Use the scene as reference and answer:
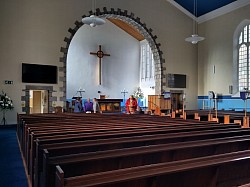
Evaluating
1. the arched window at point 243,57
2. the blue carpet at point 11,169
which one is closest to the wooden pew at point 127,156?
the blue carpet at point 11,169

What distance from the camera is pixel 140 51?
15.9m

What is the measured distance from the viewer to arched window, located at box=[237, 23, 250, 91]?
10.4 m

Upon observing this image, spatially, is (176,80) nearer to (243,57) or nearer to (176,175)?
(243,57)

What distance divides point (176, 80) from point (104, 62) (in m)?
4.84

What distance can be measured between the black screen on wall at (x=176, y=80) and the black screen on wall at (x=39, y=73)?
5.41 meters

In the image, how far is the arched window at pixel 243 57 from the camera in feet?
34.1

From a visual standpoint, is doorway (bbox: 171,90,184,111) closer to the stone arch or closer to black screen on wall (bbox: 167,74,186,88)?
black screen on wall (bbox: 167,74,186,88)

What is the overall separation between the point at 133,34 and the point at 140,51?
120 centimetres

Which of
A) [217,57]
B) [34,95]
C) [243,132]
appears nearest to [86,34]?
[34,95]

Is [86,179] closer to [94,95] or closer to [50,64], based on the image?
[50,64]

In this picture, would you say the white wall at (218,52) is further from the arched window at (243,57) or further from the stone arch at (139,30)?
the stone arch at (139,30)

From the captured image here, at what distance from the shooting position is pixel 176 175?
149 cm

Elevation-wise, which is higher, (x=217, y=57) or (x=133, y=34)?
(x=133, y=34)

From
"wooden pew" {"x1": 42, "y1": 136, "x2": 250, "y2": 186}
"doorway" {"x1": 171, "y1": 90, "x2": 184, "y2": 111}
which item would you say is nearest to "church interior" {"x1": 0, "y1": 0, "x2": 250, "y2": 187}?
"doorway" {"x1": 171, "y1": 90, "x2": 184, "y2": 111}
